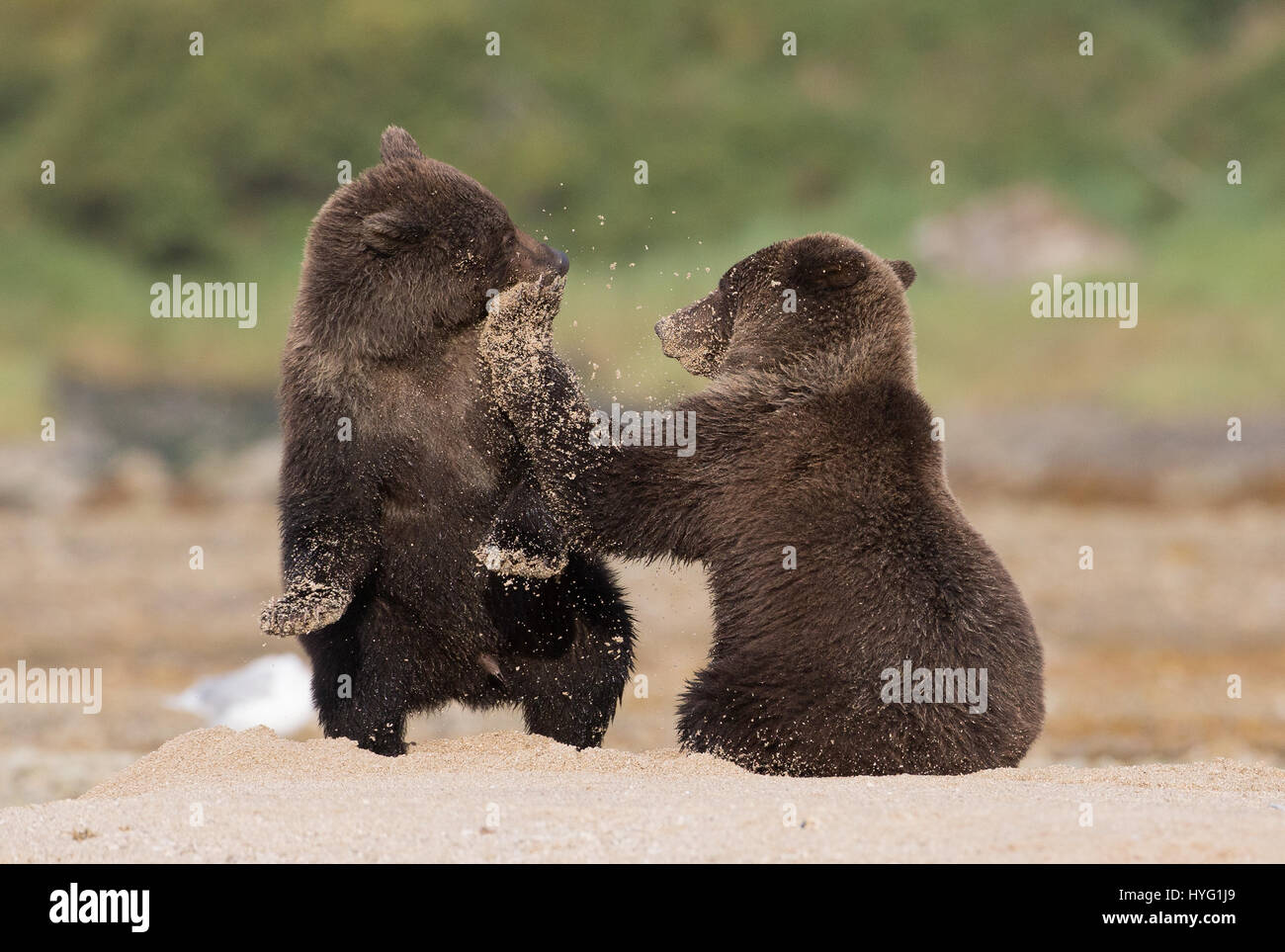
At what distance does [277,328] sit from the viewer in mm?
27359

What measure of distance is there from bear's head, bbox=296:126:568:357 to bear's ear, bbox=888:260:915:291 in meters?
1.37

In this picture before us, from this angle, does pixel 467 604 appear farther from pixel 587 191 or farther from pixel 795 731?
pixel 587 191

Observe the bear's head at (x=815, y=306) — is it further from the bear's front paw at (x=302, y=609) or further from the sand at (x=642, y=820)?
the bear's front paw at (x=302, y=609)

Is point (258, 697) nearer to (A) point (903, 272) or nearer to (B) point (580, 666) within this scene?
(B) point (580, 666)

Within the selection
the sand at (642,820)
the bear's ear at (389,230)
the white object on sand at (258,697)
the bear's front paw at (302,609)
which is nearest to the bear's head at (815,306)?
the bear's ear at (389,230)

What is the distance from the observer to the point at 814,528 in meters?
6.10

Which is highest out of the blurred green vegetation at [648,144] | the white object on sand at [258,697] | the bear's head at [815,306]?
the blurred green vegetation at [648,144]

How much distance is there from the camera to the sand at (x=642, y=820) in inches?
181

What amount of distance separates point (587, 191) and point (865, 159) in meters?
4.87

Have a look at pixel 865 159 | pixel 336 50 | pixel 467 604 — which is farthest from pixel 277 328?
pixel 467 604

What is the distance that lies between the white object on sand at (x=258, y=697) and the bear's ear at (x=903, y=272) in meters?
4.30

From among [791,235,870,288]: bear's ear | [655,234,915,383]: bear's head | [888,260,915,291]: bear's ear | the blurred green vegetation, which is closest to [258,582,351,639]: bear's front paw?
[655,234,915,383]: bear's head

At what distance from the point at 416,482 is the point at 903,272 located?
7.13ft

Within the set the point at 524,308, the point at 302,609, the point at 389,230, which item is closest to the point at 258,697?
the point at 302,609
